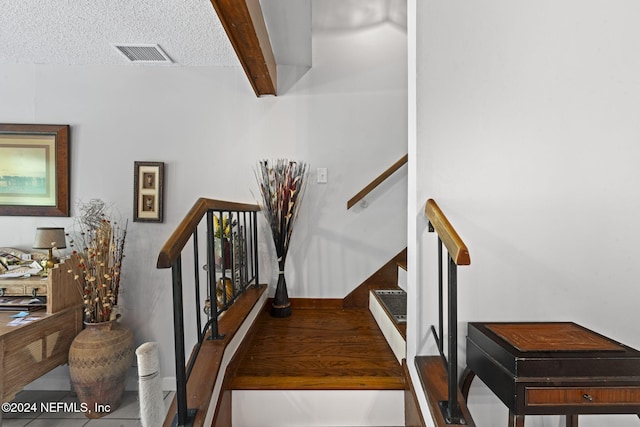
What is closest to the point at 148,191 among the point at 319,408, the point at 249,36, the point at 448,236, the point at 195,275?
the point at 249,36

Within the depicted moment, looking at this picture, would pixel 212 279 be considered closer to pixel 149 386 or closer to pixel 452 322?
pixel 149 386

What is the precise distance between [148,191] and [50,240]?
0.80 metres

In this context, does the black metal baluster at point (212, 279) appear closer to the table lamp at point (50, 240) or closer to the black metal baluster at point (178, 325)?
the black metal baluster at point (178, 325)

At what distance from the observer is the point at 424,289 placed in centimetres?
137

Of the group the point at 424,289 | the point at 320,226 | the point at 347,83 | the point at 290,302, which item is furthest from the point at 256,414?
the point at 347,83

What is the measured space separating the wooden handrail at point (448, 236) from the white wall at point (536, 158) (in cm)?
9

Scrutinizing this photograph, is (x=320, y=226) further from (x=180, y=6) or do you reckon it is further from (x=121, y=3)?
(x=121, y=3)

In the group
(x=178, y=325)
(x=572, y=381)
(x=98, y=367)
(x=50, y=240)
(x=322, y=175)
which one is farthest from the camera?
(x=322, y=175)

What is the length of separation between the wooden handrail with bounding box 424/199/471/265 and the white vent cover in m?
2.39

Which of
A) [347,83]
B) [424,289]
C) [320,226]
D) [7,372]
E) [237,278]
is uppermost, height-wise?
[347,83]

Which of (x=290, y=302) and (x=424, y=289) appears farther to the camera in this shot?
(x=290, y=302)

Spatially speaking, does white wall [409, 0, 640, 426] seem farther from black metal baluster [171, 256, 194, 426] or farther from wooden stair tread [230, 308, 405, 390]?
black metal baluster [171, 256, 194, 426]

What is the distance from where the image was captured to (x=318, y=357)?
5.67 ft

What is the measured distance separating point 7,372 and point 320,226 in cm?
228
